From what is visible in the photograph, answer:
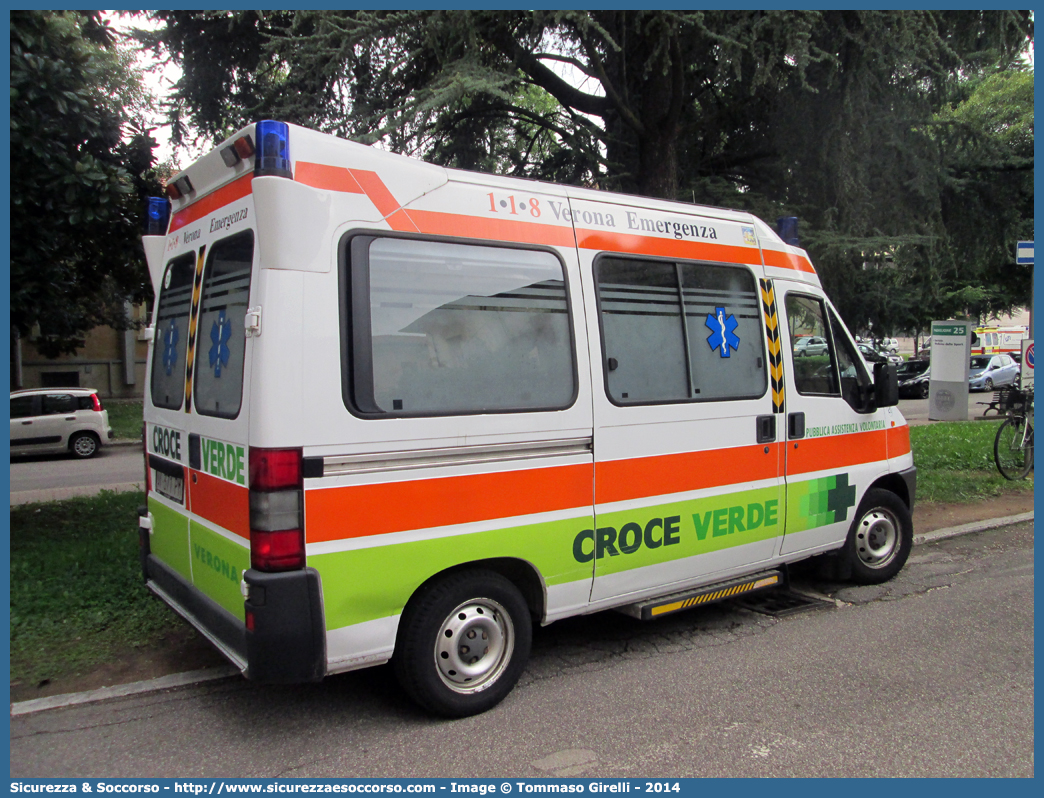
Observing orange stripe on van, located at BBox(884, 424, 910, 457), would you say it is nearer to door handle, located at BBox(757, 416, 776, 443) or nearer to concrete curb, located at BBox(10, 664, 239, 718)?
door handle, located at BBox(757, 416, 776, 443)

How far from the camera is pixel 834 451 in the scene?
5.41 meters

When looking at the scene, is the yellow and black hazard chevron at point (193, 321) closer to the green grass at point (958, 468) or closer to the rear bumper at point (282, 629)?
the rear bumper at point (282, 629)

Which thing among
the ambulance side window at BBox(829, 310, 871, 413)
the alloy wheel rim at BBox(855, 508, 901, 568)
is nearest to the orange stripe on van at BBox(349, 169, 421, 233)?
the ambulance side window at BBox(829, 310, 871, 413)

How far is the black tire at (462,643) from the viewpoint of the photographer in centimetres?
363

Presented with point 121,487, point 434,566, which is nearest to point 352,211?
point 434,566

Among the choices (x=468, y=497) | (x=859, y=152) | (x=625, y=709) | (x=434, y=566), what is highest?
(x=859, y=152)

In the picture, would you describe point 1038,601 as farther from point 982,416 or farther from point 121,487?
point 982,416

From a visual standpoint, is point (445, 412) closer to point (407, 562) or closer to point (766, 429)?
point (407, 562)

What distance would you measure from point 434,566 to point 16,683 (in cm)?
251

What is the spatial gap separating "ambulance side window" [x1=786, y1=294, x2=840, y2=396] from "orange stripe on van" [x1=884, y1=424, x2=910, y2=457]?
2.49 ft

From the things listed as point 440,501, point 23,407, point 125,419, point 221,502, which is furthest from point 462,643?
point 125,419

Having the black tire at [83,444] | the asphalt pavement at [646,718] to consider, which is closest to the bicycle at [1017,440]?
the asphalt pavement at [646,718]

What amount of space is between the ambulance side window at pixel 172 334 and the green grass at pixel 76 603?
1.51 meters

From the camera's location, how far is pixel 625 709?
3877mm
